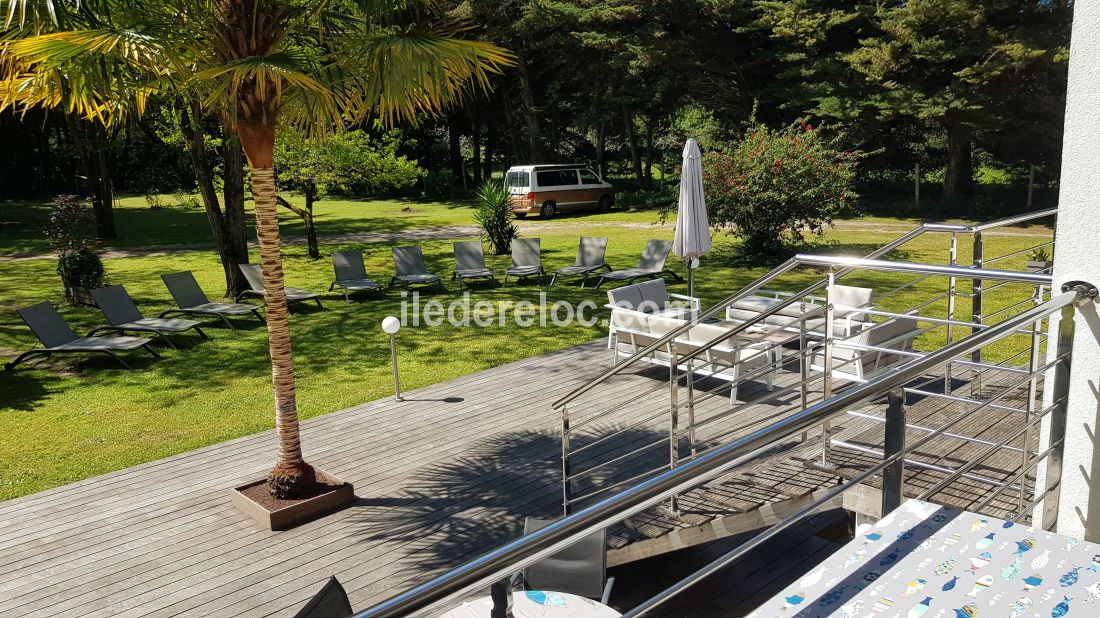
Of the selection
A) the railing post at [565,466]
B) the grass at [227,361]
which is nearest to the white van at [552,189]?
the grass at [227,361]

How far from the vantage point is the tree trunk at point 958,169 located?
28734mm

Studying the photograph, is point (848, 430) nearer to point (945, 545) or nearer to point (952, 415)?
point (952, 415)

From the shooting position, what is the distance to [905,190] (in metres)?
31.8

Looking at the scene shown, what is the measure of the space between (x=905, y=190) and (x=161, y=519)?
31.4 m

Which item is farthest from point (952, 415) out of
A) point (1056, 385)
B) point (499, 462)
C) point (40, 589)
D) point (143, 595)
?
point (40, 589)

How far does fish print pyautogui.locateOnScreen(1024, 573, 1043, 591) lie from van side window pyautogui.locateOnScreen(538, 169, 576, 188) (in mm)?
27208

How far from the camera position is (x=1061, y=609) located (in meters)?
2.31

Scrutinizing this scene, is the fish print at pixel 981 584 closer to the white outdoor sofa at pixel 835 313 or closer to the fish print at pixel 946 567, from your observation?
the fish print at pixel 946 567

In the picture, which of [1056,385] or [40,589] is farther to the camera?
[40,589]

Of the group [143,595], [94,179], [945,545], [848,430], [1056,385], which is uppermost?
[94,179]

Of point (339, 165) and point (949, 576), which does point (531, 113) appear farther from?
point (949, 576)

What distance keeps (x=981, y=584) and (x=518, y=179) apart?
27.5 metres

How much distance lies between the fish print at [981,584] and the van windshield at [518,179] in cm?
2688

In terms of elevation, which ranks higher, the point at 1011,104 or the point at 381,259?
the point at 1011,104
